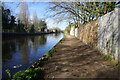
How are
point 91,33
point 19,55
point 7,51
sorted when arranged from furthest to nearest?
point 7,51 → point 91,33 → point 19,55

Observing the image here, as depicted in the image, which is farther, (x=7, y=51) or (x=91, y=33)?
(x=7, y=51)

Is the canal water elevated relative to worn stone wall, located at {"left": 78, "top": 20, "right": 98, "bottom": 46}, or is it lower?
lower

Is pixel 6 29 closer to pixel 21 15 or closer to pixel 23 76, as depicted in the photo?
pixel 21 15

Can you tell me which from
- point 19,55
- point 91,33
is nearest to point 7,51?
point 19,55

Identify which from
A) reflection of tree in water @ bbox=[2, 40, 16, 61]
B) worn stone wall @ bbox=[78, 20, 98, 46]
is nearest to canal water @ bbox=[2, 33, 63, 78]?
reflection of tree in water @ bbox=[2, 40, 16, 61]

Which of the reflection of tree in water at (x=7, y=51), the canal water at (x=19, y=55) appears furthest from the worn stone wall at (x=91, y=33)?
the reflection of tree in water at (x=7, y=51)

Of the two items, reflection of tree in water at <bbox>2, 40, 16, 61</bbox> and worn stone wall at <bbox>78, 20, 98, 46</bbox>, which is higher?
worn stone wall at <bbox>78, 20, 98, 46</bbox>

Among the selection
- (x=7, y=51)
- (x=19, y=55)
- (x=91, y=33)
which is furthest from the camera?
(x=7, y=51)

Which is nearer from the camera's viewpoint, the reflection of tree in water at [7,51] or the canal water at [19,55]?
the canal water at [19,55]

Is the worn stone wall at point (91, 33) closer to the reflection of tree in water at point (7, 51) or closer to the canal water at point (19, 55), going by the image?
the canal water at point (19, 55)

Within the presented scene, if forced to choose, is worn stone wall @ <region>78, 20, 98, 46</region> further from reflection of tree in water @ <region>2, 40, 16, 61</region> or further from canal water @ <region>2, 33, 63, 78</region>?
reflection of tree in water @ <region>2, 40, 16, 61</region>

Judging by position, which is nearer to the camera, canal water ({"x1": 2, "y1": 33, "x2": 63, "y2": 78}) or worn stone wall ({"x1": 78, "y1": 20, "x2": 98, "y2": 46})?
canal water ({"x1": 2, "y1": 33, "x2": 63, "y2": 78})

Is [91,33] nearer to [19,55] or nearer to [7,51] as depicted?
[19,55]

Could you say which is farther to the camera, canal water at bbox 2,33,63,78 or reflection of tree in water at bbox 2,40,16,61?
reflection of tree in water at bbox 2,40,16,61
